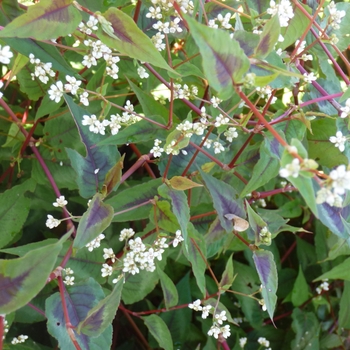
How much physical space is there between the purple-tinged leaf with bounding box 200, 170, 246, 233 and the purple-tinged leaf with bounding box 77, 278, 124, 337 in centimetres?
17

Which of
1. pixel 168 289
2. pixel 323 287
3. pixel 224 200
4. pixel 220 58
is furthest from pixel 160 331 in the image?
pixel 220 58

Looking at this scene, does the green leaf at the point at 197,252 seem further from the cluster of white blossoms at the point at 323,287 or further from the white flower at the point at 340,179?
the cluster of white blossoms at the point at 323,287

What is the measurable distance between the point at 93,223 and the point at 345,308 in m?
0.65

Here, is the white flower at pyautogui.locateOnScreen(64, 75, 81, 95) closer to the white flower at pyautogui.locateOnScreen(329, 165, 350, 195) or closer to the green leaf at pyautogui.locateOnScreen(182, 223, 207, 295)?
→ the green leaf at pyautogui.locateOnScreen(182, 223, 207, 295)

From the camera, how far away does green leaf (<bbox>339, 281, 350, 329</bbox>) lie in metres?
0.90

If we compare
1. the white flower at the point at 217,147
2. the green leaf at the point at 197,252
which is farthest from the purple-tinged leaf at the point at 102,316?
the white flower at the point at 217,147

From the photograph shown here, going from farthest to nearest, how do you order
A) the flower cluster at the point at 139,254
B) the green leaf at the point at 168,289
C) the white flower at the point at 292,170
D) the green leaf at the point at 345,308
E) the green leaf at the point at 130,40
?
the green leaf at the point at 345,308
the green leaf at the point at 168,289
the flower cluster at the point at 139,254
the green leaf at the point at 130,40
the white flower at the point at 292,170

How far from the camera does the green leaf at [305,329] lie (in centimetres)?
91

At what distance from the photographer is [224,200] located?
607mm

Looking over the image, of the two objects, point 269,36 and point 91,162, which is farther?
point 91,162

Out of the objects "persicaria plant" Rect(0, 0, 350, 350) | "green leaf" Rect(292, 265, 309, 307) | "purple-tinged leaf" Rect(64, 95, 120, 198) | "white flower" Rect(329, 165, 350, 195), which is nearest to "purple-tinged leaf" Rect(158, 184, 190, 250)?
"persicaria plant" Rect(0, 0, 350, 350)

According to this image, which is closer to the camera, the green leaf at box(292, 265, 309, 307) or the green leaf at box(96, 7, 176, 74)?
the green leaf at box(96, 7, 176, 74)

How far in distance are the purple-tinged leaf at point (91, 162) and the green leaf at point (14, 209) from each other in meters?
0.18

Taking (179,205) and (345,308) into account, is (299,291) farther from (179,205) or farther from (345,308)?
(179,205)
